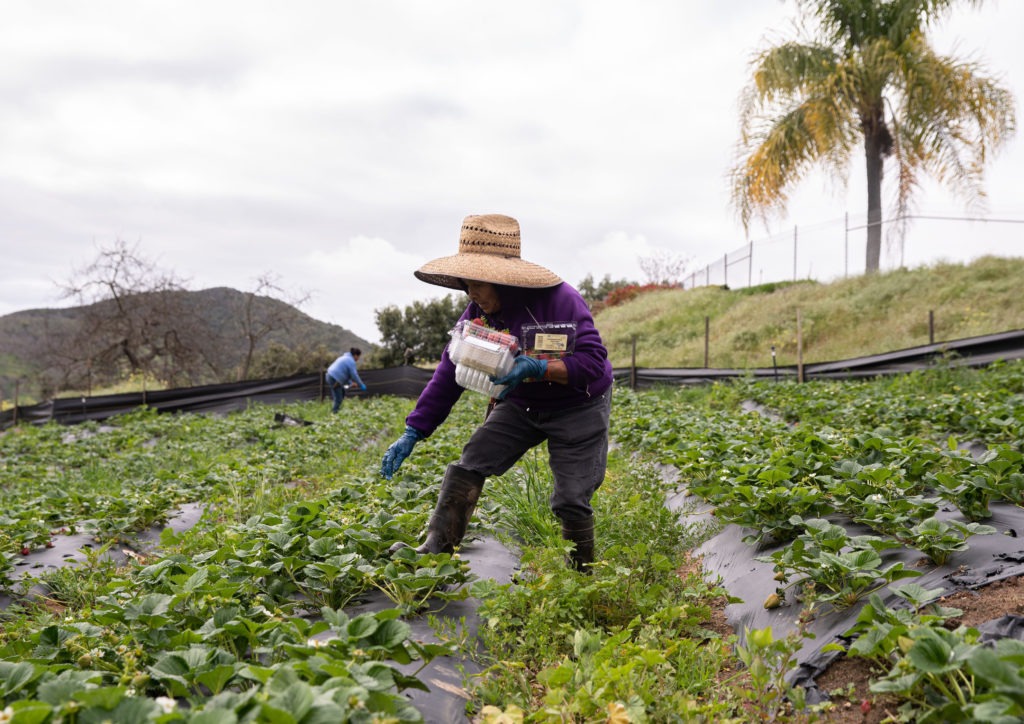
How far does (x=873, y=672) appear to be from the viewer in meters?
1.98

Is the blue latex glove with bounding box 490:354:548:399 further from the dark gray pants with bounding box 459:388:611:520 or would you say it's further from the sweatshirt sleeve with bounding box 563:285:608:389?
the dark gray pants with bounding box 459:388:611:520

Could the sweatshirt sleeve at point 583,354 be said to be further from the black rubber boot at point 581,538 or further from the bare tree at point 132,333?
the bare tree at point 132,333

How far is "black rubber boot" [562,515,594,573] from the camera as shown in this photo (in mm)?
3123

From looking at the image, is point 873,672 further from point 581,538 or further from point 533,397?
point 533,397

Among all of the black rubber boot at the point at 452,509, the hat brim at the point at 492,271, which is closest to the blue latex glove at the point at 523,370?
the hat brim at the point at 492,271

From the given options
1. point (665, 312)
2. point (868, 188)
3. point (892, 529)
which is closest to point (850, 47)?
point (868, 188)

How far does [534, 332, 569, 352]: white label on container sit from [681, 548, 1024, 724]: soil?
1524mm

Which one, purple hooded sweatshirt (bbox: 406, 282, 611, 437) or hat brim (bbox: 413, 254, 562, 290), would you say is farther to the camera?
purple hooded sweatshirt (bbox: 406, 282, 611, 437)

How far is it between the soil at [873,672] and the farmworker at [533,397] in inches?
45.3

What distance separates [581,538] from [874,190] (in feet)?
63.9

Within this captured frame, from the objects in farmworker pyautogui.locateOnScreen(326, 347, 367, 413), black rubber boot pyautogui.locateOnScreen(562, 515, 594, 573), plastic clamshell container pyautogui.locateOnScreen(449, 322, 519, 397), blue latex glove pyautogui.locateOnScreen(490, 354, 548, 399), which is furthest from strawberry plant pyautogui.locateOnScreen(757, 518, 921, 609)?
farmworker pyautogui.locateOnScreen(326, 347, 367, 413)

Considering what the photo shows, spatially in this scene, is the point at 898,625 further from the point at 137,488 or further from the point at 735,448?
the point at 137,488

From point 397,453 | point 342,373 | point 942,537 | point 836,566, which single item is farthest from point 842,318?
point 836,566

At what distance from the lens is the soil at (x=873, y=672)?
188 centimetres
